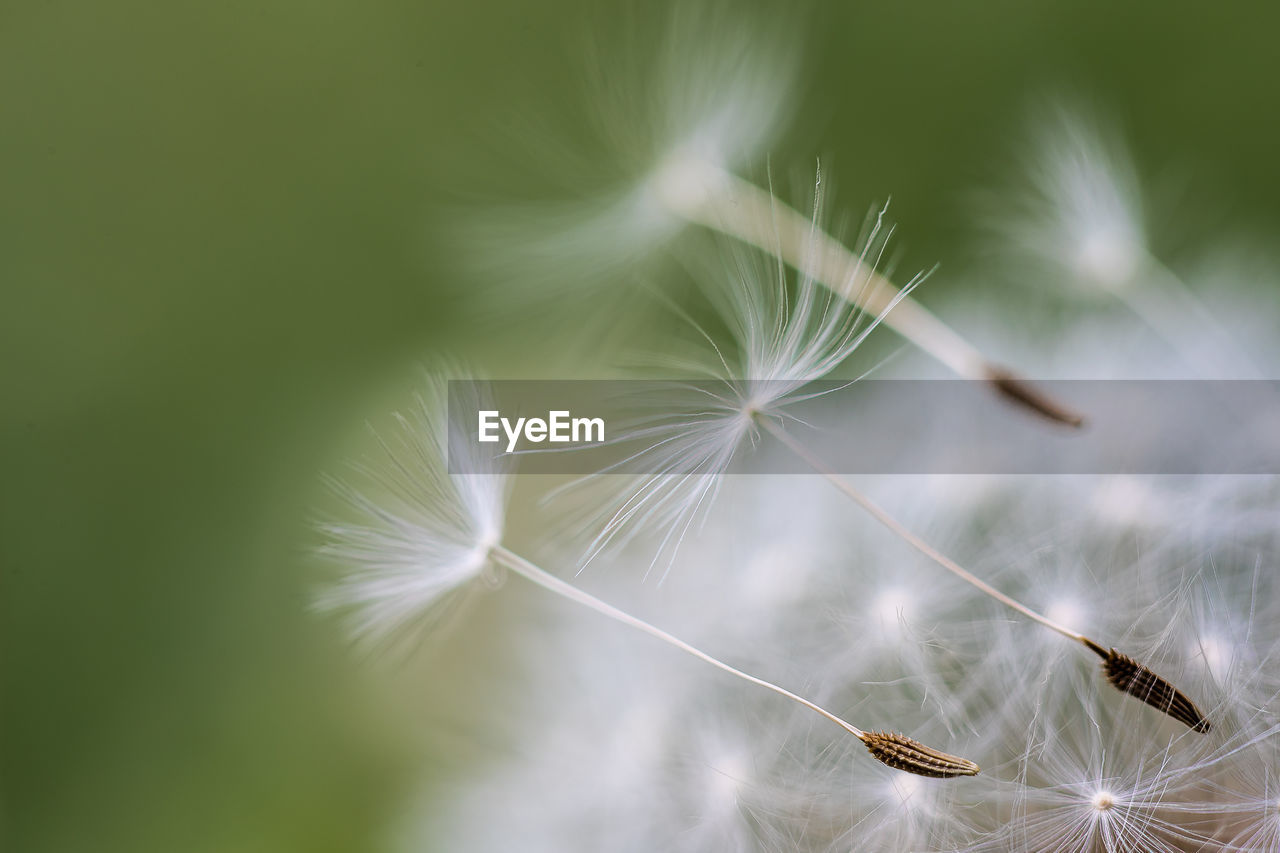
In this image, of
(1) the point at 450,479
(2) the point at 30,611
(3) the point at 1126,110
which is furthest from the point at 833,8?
(2) the point at 30,611

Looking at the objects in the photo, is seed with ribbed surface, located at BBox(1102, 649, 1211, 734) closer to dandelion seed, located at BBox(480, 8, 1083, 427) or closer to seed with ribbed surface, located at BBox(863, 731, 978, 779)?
seed with ribbed surface, located at BBox(863, 731, 978, 779)

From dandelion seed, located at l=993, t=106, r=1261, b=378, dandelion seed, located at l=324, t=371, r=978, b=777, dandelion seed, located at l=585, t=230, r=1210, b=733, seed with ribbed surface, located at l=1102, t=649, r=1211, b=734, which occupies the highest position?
dandelion seed, located at l=993, t=106, r=1261, b=378

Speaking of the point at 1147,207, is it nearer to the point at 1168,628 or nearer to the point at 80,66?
the point at 1168,628

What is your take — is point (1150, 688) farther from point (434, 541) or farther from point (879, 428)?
point (434, 541)

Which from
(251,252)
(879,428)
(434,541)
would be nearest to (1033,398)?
(879,428)

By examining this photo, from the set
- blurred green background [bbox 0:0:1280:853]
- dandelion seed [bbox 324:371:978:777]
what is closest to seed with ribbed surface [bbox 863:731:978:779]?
dandelion seed [bbox 324:371:978:777]
